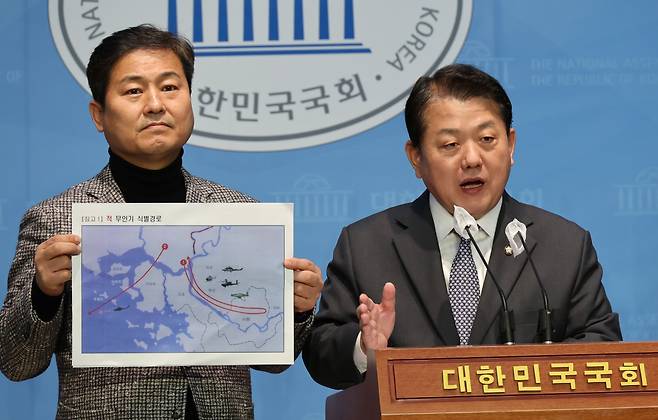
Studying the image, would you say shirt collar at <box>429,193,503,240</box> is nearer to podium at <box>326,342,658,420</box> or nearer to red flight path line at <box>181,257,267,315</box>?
red flight path line at <box>181,257,267,315</box>

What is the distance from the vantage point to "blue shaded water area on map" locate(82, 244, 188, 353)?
204cm

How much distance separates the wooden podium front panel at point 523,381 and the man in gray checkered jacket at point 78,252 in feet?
1.40

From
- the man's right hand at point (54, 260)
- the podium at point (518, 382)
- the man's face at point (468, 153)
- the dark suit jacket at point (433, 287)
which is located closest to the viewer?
the podium at point (518, 382)

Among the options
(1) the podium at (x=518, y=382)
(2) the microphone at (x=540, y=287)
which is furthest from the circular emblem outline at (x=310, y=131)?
(1) the podium at (x=518, y=382)

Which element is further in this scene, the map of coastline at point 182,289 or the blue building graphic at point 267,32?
the blue building graphic at point 267,32

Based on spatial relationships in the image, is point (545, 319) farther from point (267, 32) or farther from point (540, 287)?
point (267, 32)

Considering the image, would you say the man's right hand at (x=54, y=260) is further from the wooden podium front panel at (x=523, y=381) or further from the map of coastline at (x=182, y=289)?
the wooden podium front panel at (x=523, y=381)

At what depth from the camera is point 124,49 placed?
7.54 feet

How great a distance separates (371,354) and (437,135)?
28.8 inches

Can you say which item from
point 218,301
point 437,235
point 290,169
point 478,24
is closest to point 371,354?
point 218,301

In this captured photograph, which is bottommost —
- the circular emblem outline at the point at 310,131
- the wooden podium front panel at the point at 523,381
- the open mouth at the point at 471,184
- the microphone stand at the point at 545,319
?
the wooden podium front panel at the point at 523,381

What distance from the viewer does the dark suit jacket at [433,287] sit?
7.25ft

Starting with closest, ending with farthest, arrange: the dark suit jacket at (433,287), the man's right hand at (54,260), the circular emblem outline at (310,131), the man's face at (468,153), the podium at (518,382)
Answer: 1. the podium at (518,382)
2. the man's right hand at (54,260)
3. the dark suit jacket at (433,287)
4. the man's face at (468,153)
5. the circular emblem outline at (310,131)

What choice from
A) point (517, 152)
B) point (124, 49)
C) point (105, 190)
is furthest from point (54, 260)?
point (517, 152)
